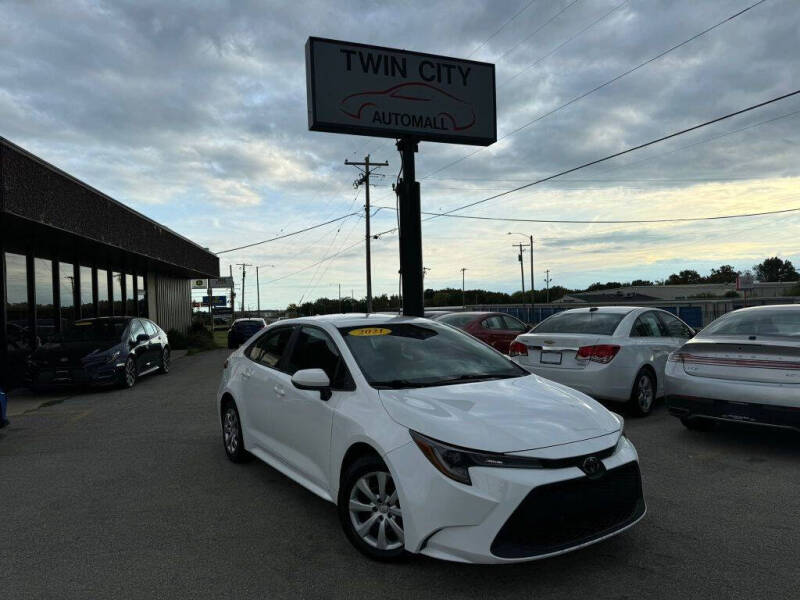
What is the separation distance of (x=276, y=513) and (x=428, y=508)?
1784 mm

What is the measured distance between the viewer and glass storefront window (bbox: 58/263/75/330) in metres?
15.1

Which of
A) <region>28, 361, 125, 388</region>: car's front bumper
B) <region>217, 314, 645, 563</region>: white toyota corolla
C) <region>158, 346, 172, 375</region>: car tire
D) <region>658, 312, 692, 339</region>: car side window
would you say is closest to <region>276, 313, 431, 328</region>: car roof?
<region>217, 314, 645, 563</region>: white toyota corolla

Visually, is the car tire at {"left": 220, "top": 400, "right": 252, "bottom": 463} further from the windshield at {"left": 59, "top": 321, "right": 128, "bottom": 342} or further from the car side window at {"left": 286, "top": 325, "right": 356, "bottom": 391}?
the windshield at {"left": 59, "top": 321, "right": 128, "bottom": 342}

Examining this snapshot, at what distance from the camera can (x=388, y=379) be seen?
160 inches

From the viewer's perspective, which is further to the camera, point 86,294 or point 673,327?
point 86,294

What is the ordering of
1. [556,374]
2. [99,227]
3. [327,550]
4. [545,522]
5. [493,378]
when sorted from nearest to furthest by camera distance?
[545,522] < [327,550] < [493,378] < [556,374] < [99,227]

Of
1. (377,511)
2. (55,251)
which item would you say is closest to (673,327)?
(377,511)

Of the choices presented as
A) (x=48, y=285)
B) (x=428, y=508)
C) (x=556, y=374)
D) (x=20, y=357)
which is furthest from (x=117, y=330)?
(x=428, y=508)

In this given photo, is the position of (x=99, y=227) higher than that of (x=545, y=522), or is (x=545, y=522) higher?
(x=99, y=227)

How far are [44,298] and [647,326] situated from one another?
13.2 metres

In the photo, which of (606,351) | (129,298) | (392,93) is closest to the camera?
(606,351)

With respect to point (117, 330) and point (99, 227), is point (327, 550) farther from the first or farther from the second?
point (99, 227)

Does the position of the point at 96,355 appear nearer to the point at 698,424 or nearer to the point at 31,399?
the point at 31,399

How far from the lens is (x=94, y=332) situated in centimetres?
1237
